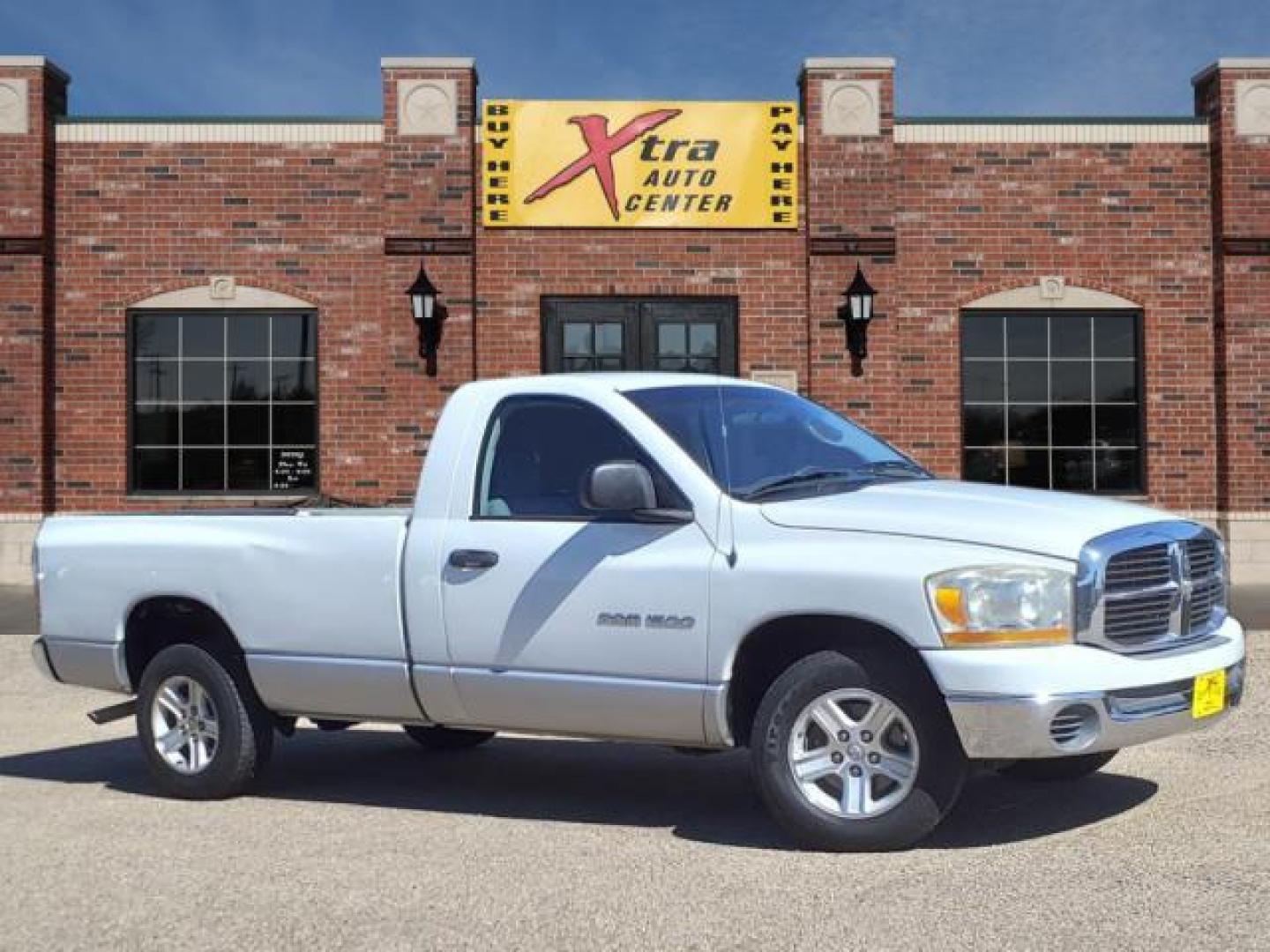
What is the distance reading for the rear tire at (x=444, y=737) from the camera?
28.0ft

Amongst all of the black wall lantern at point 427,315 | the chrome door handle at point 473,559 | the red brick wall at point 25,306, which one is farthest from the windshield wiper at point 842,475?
the red brick wall at point 25,306

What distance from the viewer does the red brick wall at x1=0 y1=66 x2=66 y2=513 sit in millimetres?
18578

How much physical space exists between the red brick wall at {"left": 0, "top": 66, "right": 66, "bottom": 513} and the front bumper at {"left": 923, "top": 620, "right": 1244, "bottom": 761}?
1525 centimetres

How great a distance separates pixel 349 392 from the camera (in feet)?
61.3

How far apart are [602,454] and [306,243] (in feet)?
42.5

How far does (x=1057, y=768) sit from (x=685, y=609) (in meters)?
2.06

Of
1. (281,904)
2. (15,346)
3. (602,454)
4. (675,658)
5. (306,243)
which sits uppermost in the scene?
(306,243)

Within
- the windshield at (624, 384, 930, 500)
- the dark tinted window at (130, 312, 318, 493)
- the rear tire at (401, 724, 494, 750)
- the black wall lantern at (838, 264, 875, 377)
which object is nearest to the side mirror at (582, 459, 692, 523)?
the windshield at (624, 384, 930, 500)

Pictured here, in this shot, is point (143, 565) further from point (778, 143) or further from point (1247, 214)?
point (1247, 214)

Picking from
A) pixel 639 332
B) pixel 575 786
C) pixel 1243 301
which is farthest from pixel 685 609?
pixel 1243 301

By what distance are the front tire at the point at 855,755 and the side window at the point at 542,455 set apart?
1.21 metres

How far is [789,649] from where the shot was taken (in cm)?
620

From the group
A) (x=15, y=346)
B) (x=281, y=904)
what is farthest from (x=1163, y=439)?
(x=281, y=904)

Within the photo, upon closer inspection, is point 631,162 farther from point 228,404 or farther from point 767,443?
point 767,443
